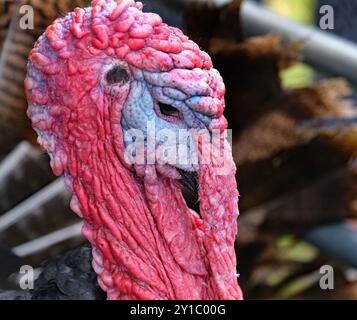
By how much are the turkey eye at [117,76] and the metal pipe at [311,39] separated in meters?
0.73

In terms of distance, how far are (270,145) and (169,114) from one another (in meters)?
0.82

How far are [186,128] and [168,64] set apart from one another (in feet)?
0.36

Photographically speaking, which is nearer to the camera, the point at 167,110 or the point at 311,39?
the point at 167,110

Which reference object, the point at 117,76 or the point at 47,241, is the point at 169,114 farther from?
the point at 47,241

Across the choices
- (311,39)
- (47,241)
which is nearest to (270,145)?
(311,39)

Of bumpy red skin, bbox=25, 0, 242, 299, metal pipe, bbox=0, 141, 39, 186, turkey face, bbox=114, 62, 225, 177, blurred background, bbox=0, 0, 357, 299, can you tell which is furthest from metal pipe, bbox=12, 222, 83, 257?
turkey face, bbox=114, 62, 225, 177

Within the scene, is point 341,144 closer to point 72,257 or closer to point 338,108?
point 338,108

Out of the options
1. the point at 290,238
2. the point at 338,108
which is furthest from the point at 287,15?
the point at 290,238

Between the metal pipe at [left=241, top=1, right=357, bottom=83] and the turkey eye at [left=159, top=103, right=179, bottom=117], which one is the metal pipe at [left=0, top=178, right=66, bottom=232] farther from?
the turkey eye at [left=159, top=103, right=179, bottom=117]


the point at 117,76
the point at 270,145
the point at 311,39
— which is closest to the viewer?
the point at 117,76

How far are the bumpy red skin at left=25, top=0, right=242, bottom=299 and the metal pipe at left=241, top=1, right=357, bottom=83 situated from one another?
685 mm

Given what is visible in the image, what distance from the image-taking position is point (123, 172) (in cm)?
112

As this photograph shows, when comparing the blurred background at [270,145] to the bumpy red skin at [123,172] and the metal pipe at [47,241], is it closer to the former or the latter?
the metal pipe at [47,241]
